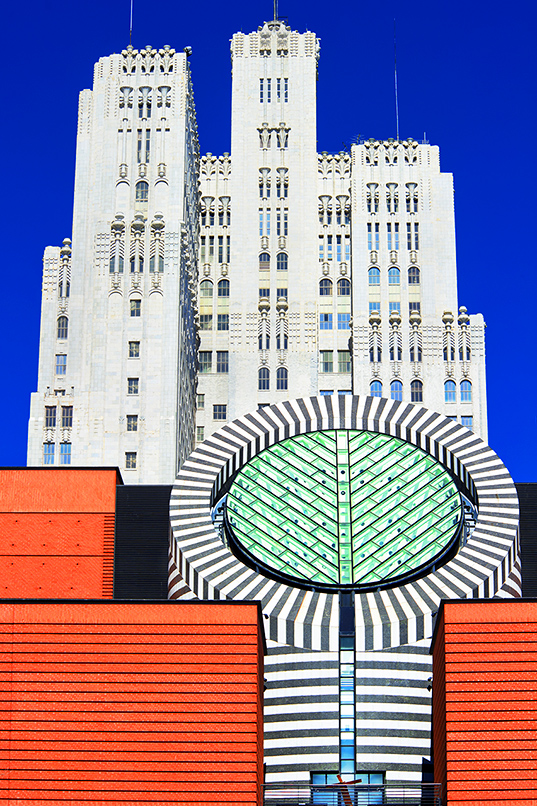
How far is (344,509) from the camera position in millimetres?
61531

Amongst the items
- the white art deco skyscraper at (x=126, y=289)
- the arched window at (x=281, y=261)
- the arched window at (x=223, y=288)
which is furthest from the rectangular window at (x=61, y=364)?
the arched window at (x=281, y=261)

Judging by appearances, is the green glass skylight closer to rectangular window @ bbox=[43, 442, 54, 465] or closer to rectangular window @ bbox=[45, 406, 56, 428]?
rectangular window @ bbox=[43, 442, 54, 465]

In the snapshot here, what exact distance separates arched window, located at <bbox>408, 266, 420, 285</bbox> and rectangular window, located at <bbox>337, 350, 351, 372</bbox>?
9.39m

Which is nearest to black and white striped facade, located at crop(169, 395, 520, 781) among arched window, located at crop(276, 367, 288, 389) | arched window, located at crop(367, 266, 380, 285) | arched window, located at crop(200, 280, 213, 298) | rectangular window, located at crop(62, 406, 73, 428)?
rectangular window, located at crop(62, 406, 73, 428)

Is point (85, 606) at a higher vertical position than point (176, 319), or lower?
lower

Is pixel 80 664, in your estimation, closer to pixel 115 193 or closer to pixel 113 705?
pixel 113 705

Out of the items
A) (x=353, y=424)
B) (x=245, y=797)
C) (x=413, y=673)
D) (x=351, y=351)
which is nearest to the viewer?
(x=245, y=797)

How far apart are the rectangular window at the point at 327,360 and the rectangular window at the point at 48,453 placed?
29.2 meters

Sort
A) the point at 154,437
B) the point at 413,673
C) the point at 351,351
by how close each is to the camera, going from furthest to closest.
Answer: the point at 351,351 → the point at 154,437 → the point at 413,673

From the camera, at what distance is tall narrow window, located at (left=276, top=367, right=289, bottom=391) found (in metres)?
134

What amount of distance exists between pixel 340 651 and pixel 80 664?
11.8m

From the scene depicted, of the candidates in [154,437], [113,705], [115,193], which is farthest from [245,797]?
[115,193]

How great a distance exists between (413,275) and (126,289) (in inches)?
1207

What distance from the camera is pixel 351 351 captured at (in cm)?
13825
